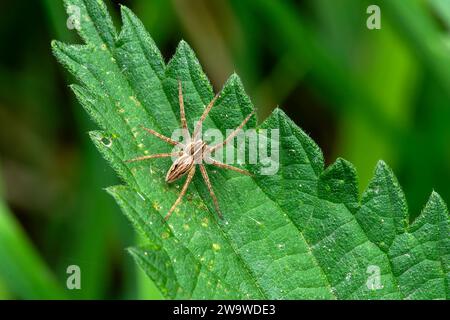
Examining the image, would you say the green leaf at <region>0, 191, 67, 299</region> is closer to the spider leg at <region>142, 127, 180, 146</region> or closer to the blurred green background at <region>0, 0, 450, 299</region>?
the blurred green background at <region>0, 0, 450, 299</region>

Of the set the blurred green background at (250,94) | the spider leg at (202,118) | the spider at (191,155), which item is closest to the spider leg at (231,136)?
the spider at (191,155)

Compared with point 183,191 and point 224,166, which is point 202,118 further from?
point 183,191

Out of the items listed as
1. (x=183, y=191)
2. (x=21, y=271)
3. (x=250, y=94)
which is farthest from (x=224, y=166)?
(x=250, y=94)

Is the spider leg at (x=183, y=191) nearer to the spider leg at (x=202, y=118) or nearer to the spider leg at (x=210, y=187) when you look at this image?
the spider leg at (x=210, y=187)

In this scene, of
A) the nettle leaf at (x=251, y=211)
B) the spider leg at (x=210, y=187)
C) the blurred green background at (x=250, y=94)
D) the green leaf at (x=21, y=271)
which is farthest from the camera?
the blurred green background at (x=250, y=94)

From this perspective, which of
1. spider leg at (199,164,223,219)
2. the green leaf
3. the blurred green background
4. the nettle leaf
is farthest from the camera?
the blurred green background

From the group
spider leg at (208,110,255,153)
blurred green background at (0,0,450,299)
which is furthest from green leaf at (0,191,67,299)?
spider leg at (208,110,255,153)
